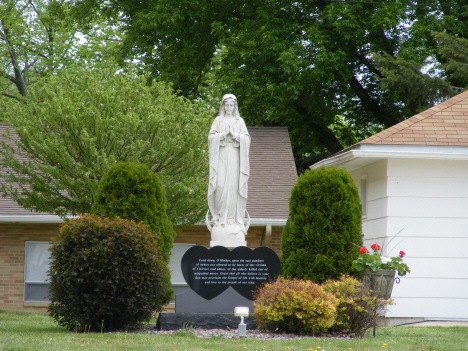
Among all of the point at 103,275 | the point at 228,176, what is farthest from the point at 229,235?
the point at 103,275

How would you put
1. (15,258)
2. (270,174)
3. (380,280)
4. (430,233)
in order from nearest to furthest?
(380,280) → (430,233) → (15,258) → (270,174)

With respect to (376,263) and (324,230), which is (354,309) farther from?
(324,230)

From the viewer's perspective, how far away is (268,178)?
18.1 meters

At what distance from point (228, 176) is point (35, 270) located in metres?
8.73

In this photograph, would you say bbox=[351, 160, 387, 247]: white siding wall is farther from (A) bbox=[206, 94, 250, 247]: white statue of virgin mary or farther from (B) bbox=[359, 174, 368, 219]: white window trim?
(A) bbox=[206, 94, 250, 247]: white statue of virgin mary

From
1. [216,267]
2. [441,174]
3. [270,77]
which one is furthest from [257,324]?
[270,77]

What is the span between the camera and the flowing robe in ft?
34.2

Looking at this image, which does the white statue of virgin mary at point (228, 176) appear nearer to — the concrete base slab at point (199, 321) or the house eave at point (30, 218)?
the concrete base slab at point (199, 321)

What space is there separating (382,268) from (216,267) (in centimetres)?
261

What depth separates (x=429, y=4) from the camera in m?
20.6

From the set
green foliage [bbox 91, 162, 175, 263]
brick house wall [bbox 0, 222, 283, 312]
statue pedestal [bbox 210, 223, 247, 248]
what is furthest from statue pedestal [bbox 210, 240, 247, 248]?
brick house wall [bbox 0, 222, 283, 312]

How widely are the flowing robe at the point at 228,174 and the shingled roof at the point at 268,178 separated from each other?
230 inches

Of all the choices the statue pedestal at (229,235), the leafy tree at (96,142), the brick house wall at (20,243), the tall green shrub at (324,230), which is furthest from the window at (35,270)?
the tall green shrub at (324,230)

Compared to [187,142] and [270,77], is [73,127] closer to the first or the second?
[187,142]
